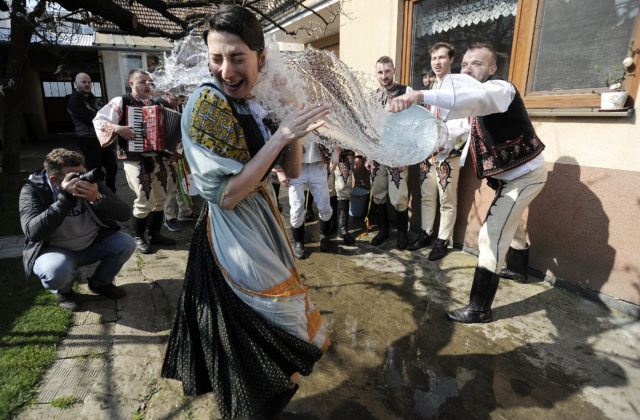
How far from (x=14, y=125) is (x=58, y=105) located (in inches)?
576

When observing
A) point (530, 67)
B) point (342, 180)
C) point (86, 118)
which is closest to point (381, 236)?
point (342, 180)

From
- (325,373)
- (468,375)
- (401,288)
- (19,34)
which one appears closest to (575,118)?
(401,288)

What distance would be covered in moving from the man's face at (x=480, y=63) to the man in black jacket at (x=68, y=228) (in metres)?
2.88

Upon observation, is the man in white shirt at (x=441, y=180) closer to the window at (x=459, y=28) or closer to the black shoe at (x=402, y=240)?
the black shoe at (x=402, y=240)

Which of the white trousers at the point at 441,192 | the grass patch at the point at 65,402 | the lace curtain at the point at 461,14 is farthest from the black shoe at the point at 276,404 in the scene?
the lace curtain at the point at 461,14

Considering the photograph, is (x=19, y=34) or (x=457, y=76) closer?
(x=457, y=76)

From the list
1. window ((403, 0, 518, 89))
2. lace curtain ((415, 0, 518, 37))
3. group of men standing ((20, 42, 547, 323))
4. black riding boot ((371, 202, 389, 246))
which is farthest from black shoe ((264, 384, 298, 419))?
lace curtain ((415, 0, 518, 37))

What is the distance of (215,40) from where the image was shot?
142 centimetres

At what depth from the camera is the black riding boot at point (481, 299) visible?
2.88 m

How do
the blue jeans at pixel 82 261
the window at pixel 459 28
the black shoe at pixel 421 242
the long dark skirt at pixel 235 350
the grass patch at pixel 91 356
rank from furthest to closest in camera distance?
the black shoe at pixel 421 242
the window at pixel 459 28
the blue jeans at pixel 82 261
the grass patch at pixel 91 356
the long dark skirt at pixel 235 350

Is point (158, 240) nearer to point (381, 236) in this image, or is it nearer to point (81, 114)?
point (381, 236)

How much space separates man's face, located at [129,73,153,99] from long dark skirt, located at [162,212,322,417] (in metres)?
3.33

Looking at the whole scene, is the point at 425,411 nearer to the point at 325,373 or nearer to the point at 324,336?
the point at 325,373

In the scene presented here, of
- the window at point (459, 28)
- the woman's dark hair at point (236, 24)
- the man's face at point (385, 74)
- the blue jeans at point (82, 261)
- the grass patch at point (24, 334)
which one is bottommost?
the grass patch at point (24, 334)
